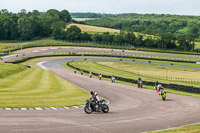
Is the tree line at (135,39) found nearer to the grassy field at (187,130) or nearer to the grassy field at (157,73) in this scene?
the grassy field at (157,73)

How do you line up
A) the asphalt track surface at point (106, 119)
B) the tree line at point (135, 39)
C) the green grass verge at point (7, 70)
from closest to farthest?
the asphalt track surface at point (106, 119), the green grass verge at point (7, 70), the tree line at point (135, 39)

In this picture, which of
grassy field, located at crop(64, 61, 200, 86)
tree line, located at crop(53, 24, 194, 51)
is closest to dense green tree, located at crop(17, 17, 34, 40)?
tree line, located at crop(53, 24, 194, 51)

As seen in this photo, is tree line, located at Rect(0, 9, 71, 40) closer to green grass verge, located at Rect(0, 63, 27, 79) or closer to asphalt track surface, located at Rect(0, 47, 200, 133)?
green grass verge, located at Rect(0, 63, 27, 79)

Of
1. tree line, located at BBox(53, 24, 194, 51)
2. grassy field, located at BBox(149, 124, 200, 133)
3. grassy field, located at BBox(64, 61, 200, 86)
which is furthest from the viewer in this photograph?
tree line, located at BBox(53, 24, 194, 51)

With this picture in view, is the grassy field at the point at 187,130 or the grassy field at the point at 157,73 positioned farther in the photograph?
the grassy field at the point at 157,73

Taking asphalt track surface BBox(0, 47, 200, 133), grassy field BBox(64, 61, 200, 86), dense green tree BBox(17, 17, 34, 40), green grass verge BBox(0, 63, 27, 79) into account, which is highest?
dense green tree BBox(17, 17, 34, 40)

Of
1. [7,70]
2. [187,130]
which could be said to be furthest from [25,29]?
[187,130]

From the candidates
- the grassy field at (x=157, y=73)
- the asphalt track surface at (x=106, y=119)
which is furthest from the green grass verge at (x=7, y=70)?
the asphalt track surface at (x=106, y=119)

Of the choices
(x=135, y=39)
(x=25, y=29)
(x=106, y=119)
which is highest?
(x=25, y=29)

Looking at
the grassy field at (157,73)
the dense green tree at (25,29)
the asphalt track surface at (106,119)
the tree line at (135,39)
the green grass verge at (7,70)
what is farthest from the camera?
the dense green tree at (25,29)

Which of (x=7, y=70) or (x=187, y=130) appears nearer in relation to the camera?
(x=187, y=130)

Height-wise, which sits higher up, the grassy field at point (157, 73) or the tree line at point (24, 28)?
the tree line at point (24, 28)

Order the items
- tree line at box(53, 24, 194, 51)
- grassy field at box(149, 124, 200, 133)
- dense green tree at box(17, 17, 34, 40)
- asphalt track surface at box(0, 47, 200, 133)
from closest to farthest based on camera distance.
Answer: asphalt track surface at box(0, 47, 200, 133) < grassy field at box(149, 124, 200, 133) < tree line at box(53, 24, 194, 51) < dense green tree at box(17, 17, 34, 40)

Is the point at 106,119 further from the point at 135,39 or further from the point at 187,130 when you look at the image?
the point at 135,39
